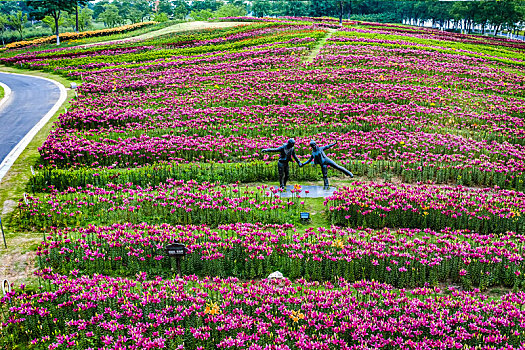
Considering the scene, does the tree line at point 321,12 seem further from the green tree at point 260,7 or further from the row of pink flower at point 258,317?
the row of pink flower at point 258,317

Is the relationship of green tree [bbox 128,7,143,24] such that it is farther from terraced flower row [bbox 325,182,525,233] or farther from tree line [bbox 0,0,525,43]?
terraced flower row [bbox 325,182,525,233]

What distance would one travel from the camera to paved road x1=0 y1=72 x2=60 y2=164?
67.0ft

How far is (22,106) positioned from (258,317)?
85.4 ft

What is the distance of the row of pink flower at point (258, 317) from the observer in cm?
723

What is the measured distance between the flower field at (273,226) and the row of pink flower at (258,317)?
3cm

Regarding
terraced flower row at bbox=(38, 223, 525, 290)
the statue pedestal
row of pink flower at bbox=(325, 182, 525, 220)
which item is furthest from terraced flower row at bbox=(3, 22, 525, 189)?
terraced flower row at bbox=(38, 223, 525, 290)

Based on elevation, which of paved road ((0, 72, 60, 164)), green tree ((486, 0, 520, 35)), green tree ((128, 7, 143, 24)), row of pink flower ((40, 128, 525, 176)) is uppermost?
green tree ((128, 7, 143, 24))

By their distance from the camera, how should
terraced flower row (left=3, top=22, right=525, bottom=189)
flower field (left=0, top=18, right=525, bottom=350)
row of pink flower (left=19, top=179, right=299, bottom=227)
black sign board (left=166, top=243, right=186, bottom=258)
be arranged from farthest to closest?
terraced flower row (left=3, top=22, right=525, bottom=189) < row of pink flower (left=19, top=179, right=299, bottom=227) < black sign board (left=166, top=243, right=186, bottom=258) < flower field (left=0, top=18, right=525, bottom=350)

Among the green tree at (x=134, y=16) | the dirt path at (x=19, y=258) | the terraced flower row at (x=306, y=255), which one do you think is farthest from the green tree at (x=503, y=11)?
the dirt path at (x=19, y=258)

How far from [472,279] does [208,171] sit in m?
9.66

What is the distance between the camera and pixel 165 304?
8172 mm

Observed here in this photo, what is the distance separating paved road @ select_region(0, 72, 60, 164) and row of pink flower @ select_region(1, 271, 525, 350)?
11559mm

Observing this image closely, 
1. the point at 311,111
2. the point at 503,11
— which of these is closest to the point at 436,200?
the point at 311,111

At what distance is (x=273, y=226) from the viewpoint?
11648 millimetres
